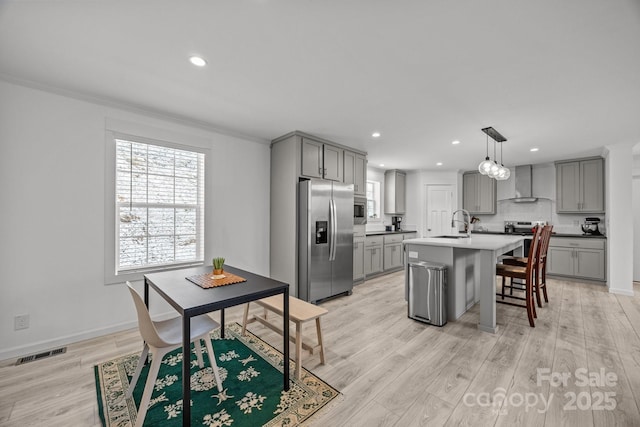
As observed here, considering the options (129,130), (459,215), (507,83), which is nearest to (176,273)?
(129,130)

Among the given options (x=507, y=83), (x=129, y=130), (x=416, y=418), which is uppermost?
(x=507, y=83)

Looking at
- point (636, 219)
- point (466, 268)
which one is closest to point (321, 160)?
point (466, 268)

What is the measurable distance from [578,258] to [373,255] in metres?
3.91

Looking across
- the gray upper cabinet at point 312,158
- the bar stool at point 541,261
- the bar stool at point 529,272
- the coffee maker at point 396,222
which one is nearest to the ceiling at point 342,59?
the gray upper cabinet at point 312,158

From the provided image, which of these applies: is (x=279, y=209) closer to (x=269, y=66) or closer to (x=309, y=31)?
(x=269, y=66)

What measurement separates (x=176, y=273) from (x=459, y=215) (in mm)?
6607

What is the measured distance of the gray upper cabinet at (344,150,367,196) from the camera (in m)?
4.64

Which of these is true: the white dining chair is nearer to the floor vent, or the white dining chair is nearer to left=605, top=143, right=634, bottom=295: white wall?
the floor vent

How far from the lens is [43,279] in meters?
2.51

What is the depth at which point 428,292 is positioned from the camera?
3.10 m

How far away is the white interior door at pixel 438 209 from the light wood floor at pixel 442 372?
3.52 meters

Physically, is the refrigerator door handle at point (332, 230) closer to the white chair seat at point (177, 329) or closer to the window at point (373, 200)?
the white chair seat at point (177, 329)

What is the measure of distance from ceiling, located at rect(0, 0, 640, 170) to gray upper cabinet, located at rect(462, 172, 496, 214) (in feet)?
9.79

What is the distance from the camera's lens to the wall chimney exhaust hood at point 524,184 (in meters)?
5.92
